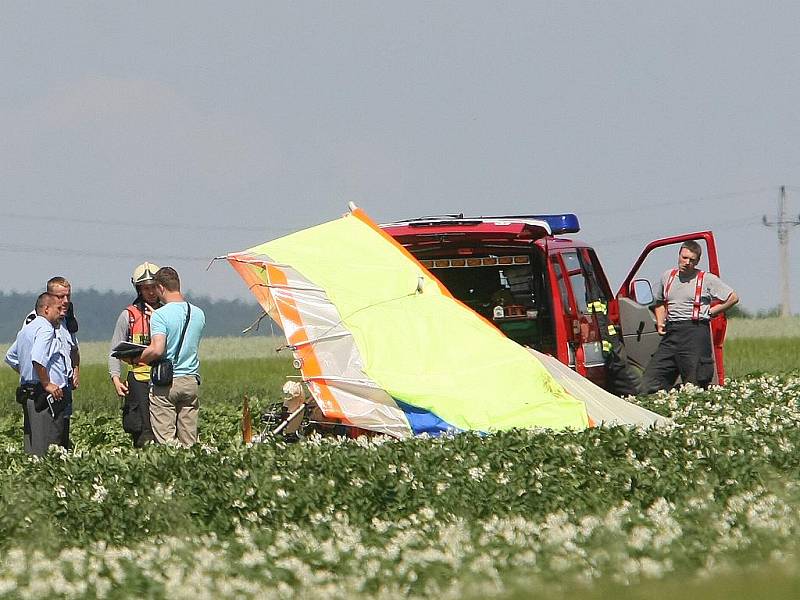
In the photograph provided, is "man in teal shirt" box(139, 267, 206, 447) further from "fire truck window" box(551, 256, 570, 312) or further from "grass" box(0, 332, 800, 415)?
"grass" box(0, 332, 800, 415)

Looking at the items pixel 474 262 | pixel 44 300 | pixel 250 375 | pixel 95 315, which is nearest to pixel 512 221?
pixel 474 262

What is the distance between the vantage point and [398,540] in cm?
710

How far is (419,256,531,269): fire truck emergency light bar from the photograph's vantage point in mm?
15602

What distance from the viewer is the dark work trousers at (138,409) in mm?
13273

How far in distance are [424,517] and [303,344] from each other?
4581 millimetres

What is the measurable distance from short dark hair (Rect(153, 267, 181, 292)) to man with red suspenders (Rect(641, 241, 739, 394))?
266 inches

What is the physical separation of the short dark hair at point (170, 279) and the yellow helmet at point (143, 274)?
55cm

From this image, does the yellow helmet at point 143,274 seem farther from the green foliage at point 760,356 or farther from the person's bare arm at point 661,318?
the green foliage at point 760,356

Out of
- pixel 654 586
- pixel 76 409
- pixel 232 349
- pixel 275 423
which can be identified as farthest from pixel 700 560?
pixel 232 349

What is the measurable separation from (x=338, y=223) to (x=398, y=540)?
736 cm

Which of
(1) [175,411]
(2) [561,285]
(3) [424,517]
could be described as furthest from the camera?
(2) [561,285]

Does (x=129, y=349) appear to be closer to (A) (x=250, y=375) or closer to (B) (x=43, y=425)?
(B) (x=43, y=425)

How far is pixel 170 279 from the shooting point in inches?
493

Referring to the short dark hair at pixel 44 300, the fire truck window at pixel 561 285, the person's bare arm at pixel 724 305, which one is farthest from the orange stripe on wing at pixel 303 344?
the person's bare arm at pixel 724 305
